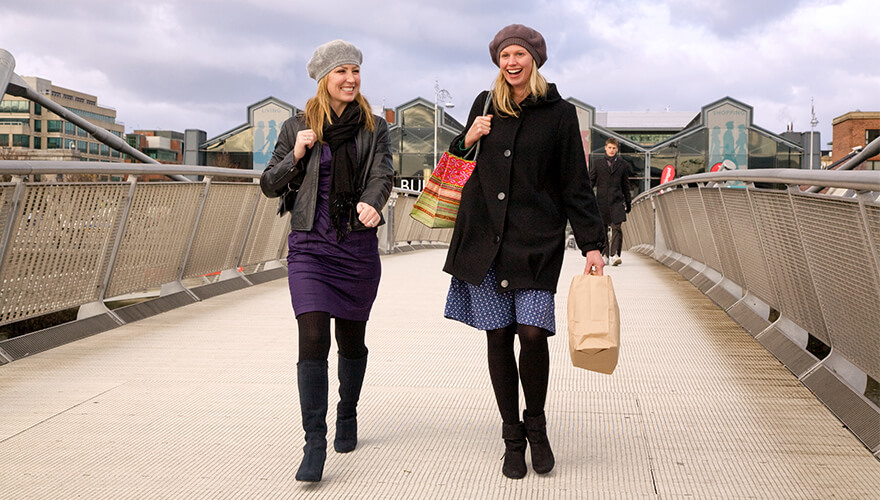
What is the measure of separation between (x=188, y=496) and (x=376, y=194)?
1.30 metres

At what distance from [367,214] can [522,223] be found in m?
0.58

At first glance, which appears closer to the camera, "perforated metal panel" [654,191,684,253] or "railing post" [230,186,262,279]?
"railing post" [230,186,262,279]

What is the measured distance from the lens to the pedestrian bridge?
12.0 feet

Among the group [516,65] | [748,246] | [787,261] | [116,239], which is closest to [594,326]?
[516,65]

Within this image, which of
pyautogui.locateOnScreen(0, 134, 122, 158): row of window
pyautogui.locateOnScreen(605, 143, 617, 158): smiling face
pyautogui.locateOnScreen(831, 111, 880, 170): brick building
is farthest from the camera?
pyautogui.locateOnScreen(0, 134, 122, 158): row of window

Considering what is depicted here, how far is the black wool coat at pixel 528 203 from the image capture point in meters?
3.63

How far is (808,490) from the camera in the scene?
135 inches

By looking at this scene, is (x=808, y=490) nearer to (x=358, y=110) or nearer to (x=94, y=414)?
(x=358, y=110)

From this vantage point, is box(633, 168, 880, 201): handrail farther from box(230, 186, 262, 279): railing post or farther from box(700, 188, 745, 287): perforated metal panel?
box(230, 186, 262, 279): railing post

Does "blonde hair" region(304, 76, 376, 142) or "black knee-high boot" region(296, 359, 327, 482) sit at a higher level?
"blonde hair" region(304, 76, 376, 142)

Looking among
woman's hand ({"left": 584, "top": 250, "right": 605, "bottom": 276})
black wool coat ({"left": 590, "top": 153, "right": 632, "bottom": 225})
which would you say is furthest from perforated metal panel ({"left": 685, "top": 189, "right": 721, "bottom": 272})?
woman's hand ({"left": 584, "top": 250, "right": 605, "bottom": 276})

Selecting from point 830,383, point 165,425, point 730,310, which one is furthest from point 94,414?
point 730,310

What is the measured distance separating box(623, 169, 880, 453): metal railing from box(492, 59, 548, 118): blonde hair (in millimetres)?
1393

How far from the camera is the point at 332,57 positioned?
3.88 m
